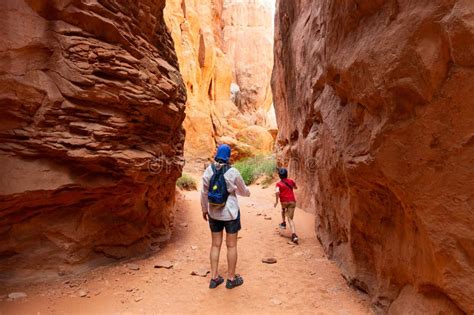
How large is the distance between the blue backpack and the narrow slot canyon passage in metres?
1.28

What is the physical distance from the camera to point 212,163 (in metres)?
4.49

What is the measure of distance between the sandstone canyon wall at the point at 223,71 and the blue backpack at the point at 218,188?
53.7ft

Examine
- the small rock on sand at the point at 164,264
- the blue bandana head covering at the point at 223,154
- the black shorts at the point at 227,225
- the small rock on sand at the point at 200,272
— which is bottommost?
the small rock on sand at the point at 164,264

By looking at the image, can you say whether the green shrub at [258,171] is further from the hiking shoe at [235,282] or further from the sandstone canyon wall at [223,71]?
the hiking shoe at [235,282]

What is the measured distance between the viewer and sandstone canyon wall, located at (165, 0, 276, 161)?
21047mm

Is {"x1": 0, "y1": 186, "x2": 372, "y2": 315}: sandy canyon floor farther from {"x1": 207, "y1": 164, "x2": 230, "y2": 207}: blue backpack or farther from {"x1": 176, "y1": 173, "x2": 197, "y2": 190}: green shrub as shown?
{"x1": 176, "y1": 173, "x2": 197, "y2": 190}: green shrub

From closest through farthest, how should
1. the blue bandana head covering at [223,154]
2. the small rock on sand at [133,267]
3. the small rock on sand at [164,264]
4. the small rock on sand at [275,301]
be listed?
the small rock on sand at [275,301]
the blue bandana head covering at [223,154]
the small rock on sand at [133,267]
the small rock on sand at [164,264]

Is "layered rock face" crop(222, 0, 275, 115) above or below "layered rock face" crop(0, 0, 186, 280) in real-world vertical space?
above

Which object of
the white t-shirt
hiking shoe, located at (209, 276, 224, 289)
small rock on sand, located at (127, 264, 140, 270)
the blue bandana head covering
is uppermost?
the blue bandana head covering

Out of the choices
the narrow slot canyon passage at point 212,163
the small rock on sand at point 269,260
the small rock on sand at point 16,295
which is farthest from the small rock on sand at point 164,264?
the small rock on sand at point 16,295

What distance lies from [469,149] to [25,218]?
212 inches

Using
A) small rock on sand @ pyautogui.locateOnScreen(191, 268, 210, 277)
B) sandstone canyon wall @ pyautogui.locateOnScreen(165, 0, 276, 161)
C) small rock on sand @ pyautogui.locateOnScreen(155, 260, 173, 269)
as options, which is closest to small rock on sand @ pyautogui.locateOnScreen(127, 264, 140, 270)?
small rock on sand @ pyautogui.locateOnScreen(155, 260, 173, 269)

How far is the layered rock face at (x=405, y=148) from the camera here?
2.19 m

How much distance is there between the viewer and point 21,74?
3.90 metres
